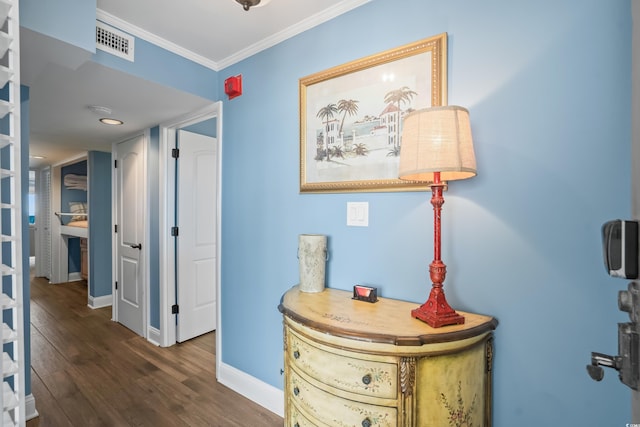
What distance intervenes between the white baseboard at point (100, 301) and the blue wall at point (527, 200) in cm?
397

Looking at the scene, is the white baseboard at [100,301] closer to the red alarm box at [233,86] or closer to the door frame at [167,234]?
the door frame at [167,234]

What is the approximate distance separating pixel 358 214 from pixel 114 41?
171 cm

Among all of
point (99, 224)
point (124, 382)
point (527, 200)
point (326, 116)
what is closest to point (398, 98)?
point (326, 116)

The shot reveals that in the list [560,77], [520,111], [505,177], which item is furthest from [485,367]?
[560,77]

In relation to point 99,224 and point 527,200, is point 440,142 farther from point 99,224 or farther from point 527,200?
point 99,224

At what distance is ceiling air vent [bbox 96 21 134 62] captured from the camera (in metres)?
1.77

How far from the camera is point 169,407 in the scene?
80.8 inches

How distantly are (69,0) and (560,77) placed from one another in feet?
6.99

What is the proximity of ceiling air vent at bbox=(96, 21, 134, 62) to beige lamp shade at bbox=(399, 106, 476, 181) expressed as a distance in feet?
5.80

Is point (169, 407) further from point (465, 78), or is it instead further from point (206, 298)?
point (465, 78)

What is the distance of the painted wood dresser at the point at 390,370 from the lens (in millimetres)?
1054

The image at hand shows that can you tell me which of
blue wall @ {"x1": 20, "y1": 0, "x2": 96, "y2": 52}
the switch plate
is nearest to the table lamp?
the switch plate

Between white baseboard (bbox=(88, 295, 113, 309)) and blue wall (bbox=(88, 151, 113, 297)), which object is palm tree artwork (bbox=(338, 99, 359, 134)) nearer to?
blue wall (bbox=(88, 151, 113, 297))

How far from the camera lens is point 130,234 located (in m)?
3.44
